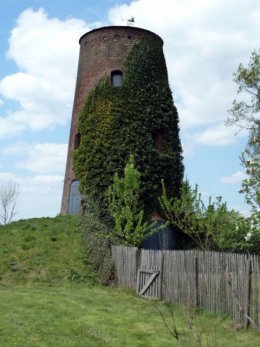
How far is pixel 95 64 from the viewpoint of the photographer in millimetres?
25453

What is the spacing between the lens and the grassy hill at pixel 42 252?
1723 cm

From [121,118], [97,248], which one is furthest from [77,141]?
[97,248]

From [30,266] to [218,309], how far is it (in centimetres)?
903

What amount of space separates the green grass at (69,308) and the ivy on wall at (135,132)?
10.0 feet

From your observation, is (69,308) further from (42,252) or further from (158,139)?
(158,139)

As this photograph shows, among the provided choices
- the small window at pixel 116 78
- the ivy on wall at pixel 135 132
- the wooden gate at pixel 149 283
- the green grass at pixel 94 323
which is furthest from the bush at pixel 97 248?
the small window at pixel 116 78

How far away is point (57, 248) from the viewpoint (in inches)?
772

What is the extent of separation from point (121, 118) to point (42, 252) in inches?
320

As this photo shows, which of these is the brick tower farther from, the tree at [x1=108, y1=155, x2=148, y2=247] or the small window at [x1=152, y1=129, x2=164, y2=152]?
the tree at [x1=108, y1=155, x2=148, y2=247]

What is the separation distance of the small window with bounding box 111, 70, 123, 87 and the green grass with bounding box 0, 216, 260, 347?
8231 mm

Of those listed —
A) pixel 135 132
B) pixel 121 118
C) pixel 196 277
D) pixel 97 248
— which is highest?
pixel 121 118

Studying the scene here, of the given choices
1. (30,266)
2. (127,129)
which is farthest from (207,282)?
(127,129)

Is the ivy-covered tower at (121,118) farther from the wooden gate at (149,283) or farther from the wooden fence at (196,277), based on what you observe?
the wooden gate at (149,283)

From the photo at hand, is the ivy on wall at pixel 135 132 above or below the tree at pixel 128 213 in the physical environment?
above
